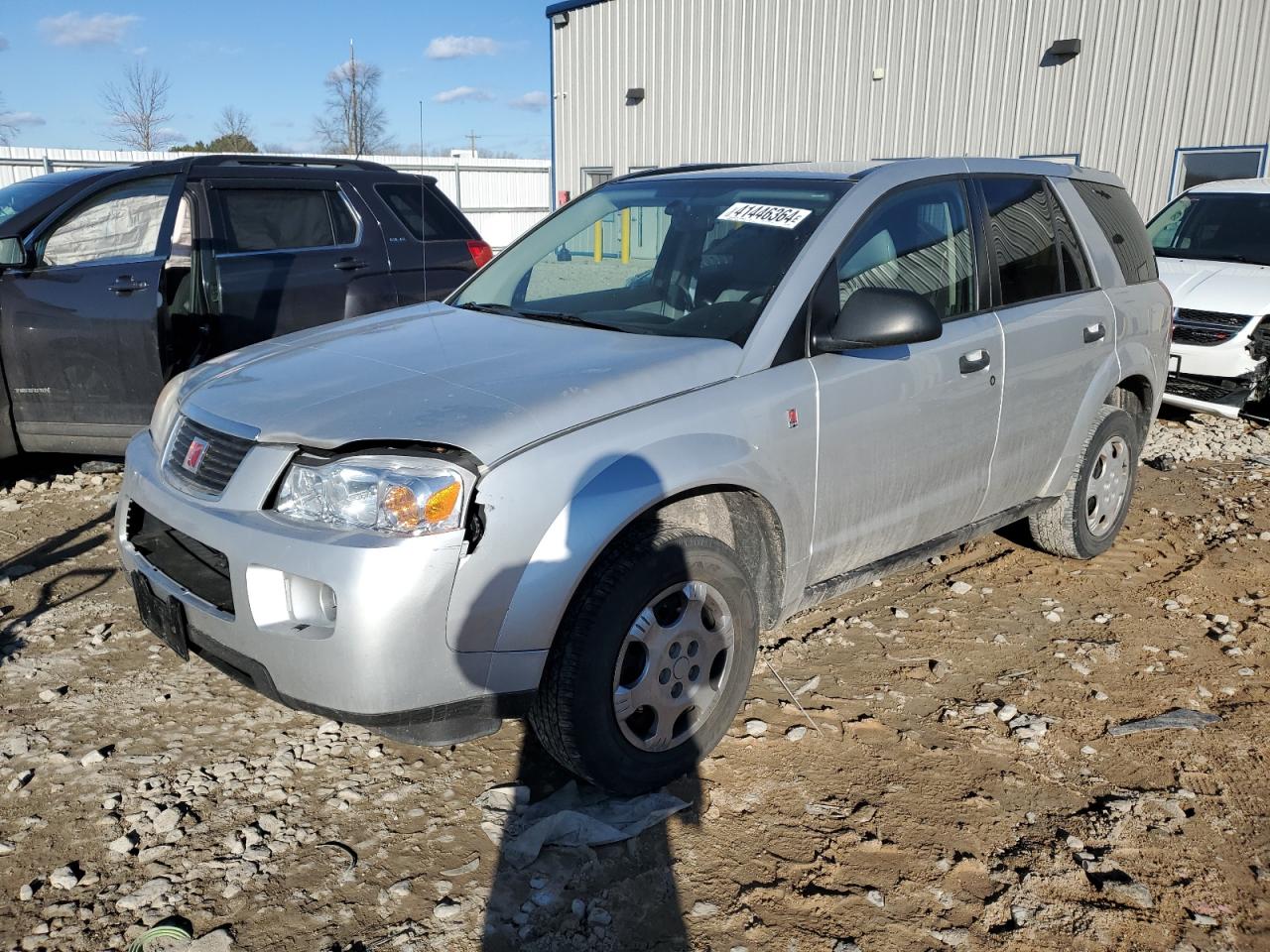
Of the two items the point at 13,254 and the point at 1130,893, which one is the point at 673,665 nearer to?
the point at 1130,893

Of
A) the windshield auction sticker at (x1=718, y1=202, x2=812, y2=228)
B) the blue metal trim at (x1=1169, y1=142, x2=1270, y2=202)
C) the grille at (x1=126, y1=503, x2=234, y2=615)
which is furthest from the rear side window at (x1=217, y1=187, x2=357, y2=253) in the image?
the blue metal trim at (x1=1169, y1=142, x2=1270, y2=202)

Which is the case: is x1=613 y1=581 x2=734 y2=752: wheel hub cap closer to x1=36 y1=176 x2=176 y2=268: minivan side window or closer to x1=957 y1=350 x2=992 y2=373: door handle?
x1=957 y1=350 x2=992 y2=373: door handle

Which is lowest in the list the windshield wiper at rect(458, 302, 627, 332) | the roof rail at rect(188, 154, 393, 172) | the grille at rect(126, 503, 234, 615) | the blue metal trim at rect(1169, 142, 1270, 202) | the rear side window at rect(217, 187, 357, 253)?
the grille at rect(126, 503, 234, 615)

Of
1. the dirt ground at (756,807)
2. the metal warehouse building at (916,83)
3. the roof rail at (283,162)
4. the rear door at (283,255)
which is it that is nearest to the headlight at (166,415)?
the dirt ground at (756,807)

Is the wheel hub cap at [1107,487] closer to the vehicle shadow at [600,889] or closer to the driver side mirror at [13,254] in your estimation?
the vehicle shadow at [600,889]

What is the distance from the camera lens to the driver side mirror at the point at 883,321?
317 centimetres

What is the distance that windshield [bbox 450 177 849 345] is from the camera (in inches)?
133

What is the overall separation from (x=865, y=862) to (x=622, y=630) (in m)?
0.93

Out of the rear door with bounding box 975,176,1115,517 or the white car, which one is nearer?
the rear door with bounding box 975,176,1115,517

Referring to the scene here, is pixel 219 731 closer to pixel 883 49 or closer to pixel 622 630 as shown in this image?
pixel 622 630

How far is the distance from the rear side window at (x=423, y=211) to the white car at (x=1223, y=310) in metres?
5.67

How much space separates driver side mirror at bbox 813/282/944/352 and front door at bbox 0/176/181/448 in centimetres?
389

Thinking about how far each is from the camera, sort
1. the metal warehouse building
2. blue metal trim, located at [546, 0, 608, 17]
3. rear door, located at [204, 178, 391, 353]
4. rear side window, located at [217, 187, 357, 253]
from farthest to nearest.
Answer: blue metal trim, located at [546, 0, 608, 17], the metal warehouse building, rear side window, located at [217, 187, 357, 253], rear door, located at [204, 178, 391, 353]

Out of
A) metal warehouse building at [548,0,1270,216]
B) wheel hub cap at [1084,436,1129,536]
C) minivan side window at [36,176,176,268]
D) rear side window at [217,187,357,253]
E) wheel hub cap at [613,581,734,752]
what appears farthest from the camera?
metal warehouse building at [548,0,1270,216]
